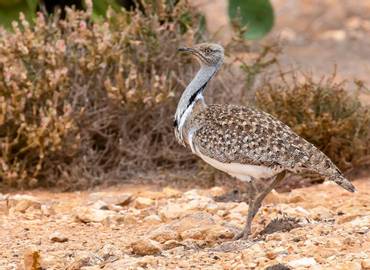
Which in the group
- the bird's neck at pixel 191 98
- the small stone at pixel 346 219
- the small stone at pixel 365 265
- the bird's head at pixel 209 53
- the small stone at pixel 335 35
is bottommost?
the small stone at pixel 365 265

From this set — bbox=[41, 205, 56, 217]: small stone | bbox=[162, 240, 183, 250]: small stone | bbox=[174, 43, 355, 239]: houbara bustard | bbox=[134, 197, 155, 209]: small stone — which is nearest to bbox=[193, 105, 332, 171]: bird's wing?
bbox=[174, 43, 355, 239]: houbara bustard

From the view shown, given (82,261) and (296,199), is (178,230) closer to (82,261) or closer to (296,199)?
(82,261)

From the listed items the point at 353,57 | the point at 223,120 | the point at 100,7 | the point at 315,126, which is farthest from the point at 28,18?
the point at 353,57

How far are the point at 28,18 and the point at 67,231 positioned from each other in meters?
3.08

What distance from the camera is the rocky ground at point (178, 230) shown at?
15.8 feet

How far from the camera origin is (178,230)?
5.51 m

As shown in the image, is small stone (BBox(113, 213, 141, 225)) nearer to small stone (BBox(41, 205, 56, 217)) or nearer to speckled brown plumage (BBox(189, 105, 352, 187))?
small stone (BBox(41, 205, 56, 217))

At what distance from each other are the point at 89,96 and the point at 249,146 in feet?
7.87

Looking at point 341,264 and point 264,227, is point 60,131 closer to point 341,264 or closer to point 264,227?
point 264,227

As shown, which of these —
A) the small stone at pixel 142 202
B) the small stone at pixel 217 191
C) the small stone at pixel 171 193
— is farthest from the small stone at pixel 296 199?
the small stone at pixel 142 202

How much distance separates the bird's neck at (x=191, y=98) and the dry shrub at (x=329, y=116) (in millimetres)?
1243

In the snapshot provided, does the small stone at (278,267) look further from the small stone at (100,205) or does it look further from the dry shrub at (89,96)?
the dry shrub at (89,96)

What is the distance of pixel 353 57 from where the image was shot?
471 inches

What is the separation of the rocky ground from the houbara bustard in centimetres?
26
